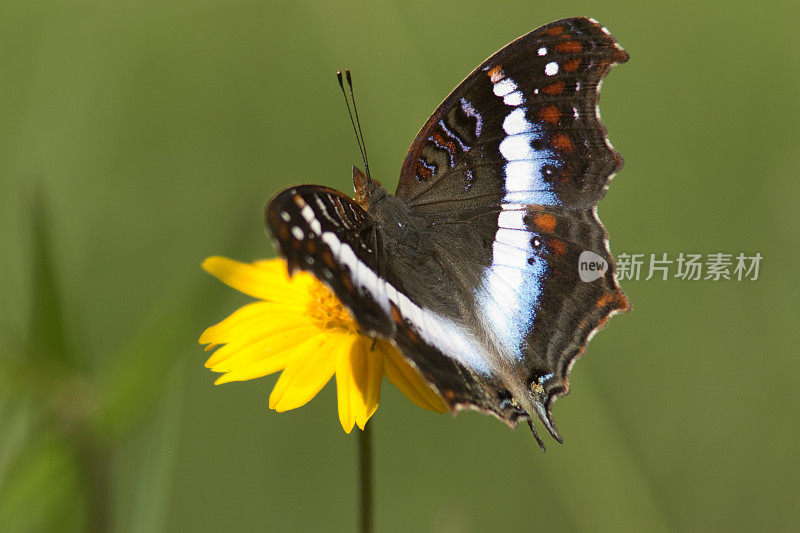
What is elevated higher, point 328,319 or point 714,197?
point 328,319

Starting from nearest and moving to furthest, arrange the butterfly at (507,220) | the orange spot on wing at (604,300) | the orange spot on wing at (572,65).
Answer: the butterfly at (507,220), the orange spot on wing at (604,300), the orange spot on wing at (572,65)

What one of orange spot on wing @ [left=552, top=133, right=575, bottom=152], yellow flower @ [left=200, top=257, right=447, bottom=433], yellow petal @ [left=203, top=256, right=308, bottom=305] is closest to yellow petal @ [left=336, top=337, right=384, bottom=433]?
yellow flower @ [left=200, top=257, right=447, bottom=433]

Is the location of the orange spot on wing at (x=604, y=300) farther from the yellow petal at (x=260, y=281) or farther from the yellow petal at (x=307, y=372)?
the yellow petal at (x=260, y=281)

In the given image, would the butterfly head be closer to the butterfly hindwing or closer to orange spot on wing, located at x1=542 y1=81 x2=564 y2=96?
the butterfly hindwing

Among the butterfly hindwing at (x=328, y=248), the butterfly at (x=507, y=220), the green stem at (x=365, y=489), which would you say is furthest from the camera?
the butterfly at (x=507, y=220)

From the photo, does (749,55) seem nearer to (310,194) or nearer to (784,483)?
(784,483)

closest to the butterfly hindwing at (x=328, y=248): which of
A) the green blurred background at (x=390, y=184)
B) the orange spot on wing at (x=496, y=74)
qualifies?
the green blurred background at (x=390, y=184)

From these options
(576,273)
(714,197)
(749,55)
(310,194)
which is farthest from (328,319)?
(749,55)
